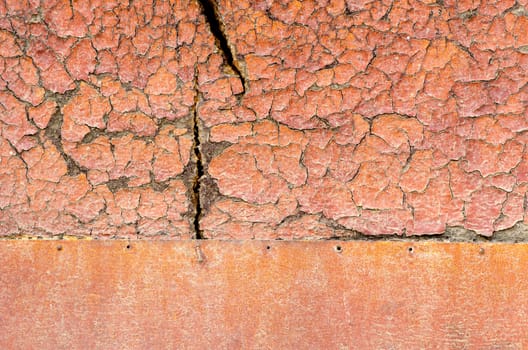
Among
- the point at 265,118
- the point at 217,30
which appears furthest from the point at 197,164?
the point at 217,30

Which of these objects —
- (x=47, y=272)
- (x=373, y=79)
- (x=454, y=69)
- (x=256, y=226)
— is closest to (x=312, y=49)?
(x=373, y=79)

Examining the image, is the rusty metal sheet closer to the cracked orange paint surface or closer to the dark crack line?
the cracked orange paint surface

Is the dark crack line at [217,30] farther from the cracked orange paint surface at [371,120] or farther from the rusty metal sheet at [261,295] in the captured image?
the rusty metal sheet at [261,295]

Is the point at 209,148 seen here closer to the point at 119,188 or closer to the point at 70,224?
the point at 119,188

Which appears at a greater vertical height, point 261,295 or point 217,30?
point 217,30

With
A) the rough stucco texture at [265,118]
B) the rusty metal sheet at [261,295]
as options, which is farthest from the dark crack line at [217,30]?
the rusty metal sheet at [261,295]

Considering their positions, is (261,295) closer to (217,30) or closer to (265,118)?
(265,118)

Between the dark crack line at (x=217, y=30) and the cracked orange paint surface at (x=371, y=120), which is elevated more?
the dark crack line at (x=217, y=30)
